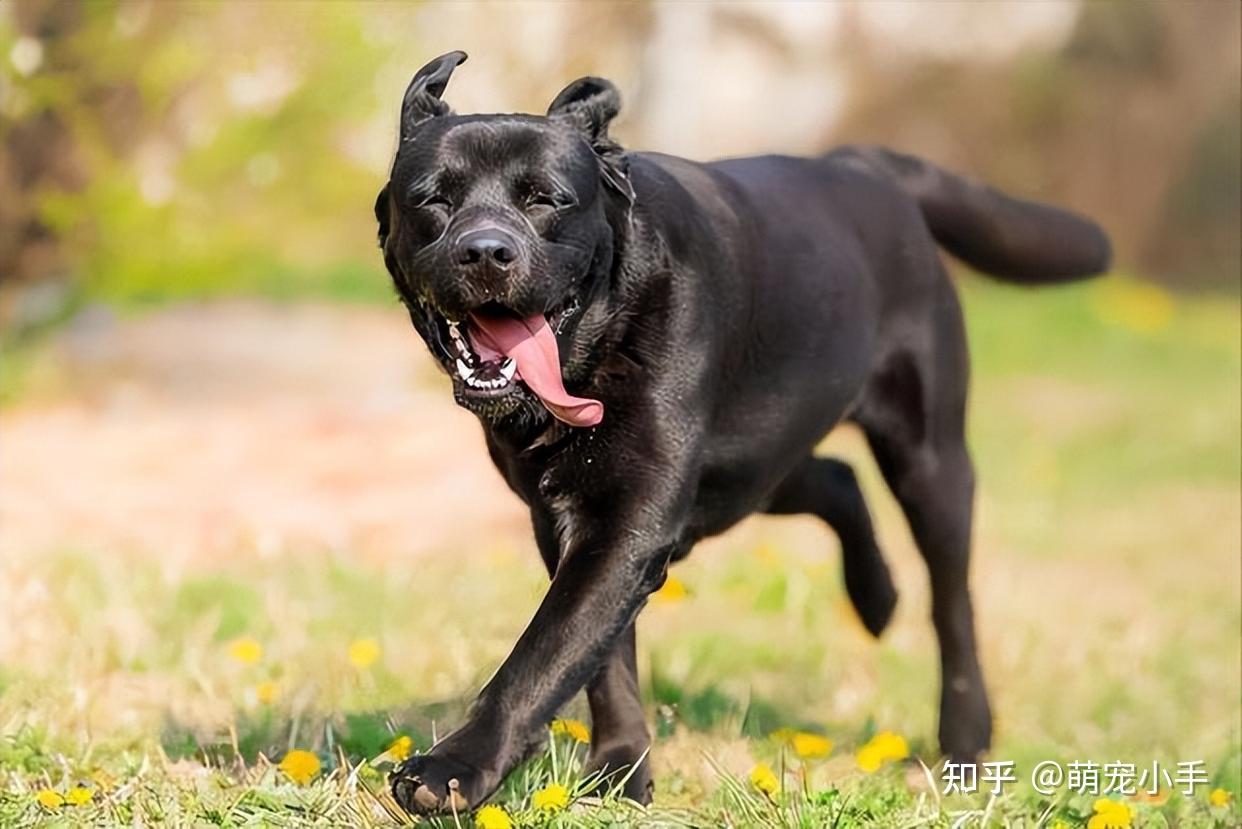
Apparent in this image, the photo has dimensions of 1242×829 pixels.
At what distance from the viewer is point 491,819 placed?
3.43m

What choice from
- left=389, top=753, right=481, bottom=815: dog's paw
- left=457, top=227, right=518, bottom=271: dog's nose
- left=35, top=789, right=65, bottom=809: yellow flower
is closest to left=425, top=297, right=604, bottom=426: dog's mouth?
left=457, top=227, right=518, bottom=271: dog's nose

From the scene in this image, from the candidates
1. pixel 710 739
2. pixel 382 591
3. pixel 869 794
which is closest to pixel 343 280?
pixel 382 591

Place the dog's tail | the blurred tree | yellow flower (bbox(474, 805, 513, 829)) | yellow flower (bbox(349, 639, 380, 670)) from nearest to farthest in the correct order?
yellow flower (bbox(474, 805, 513, 829)) → yellow flower (bbox(349, 639, 380, 670)) → the dog's tail → the blurred tree

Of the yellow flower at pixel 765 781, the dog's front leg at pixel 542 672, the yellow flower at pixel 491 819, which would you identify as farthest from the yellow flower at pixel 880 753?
the yellow flower at pixel 491 819

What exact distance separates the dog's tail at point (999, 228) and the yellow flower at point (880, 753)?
1.45 meters

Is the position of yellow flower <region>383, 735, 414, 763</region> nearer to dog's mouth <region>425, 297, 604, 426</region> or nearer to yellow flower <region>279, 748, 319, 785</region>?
yellow flower <region>279, 748, 319, 785</region>

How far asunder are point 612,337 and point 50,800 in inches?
50.8

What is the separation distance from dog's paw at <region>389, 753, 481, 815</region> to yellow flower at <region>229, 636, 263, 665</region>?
5.33 ft

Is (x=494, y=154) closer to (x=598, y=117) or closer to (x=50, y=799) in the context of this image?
(x=598, y=117)

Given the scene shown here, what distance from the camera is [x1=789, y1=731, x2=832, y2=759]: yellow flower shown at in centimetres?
449

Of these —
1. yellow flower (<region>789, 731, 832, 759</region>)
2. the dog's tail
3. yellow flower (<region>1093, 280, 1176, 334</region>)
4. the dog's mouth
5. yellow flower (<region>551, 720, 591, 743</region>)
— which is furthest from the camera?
yellow flower (<region>1093, 280, 1176, 334</region>)

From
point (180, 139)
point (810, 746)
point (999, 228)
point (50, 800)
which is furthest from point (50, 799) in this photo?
point (180, 139)

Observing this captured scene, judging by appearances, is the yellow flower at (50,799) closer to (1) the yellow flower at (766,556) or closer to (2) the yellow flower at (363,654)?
(2) the yellow flower at (363,654)

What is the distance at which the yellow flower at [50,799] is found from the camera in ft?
11.8
